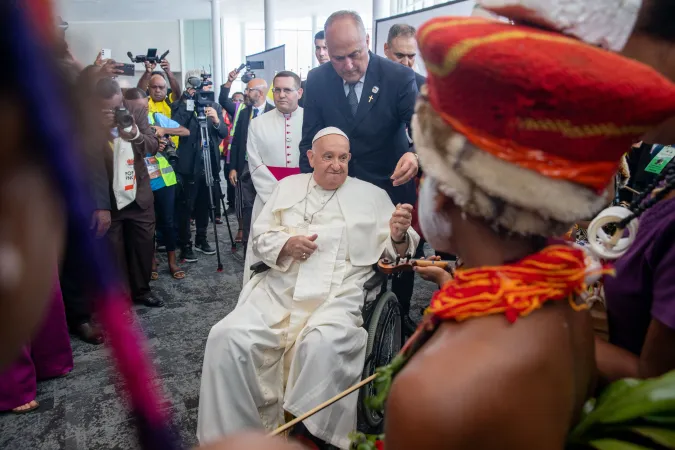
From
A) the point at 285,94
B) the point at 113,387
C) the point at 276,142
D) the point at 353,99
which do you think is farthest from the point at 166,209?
the point at 353,99

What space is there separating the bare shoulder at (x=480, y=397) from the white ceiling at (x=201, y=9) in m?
15.0

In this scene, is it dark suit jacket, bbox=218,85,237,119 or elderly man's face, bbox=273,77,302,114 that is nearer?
elderly man's face, bbox=273,77,302,114

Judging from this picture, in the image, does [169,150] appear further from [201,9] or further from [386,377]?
[201,9]

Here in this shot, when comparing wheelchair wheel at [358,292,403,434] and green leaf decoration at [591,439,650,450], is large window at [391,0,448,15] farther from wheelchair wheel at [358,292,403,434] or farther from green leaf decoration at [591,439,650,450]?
green leaf decoration at [591,439,650,450]

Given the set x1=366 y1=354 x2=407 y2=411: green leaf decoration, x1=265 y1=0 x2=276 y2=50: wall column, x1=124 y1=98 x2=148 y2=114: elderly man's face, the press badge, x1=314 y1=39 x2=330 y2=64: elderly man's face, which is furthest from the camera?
x1=265 y1=0 x2=276 y2=50: wall column

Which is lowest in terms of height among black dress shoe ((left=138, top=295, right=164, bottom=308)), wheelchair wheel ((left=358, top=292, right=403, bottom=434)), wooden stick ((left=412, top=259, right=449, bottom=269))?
black dress shoe ((left=138, top=295, right=164, bottom=308))

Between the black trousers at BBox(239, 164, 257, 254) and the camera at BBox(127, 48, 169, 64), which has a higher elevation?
the camera at BBox(127, 48, 169, 64)

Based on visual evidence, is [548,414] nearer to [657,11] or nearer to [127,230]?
[657,11]

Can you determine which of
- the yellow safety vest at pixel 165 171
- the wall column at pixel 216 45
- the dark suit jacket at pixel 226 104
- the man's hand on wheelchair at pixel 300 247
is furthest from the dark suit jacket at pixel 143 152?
the wall column at pixel 216 45

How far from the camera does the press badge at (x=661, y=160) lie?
2.39m

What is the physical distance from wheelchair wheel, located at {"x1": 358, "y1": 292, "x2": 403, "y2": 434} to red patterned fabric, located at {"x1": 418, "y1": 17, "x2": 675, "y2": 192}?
6.17 feet

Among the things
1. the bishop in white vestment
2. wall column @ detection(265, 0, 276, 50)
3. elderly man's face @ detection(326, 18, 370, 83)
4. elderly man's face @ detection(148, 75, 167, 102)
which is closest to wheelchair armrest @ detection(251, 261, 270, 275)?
elderly man's face @ detection(326, 18, 370, 83)

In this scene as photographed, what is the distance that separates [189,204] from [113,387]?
9.52ft

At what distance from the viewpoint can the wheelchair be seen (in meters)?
2.61
